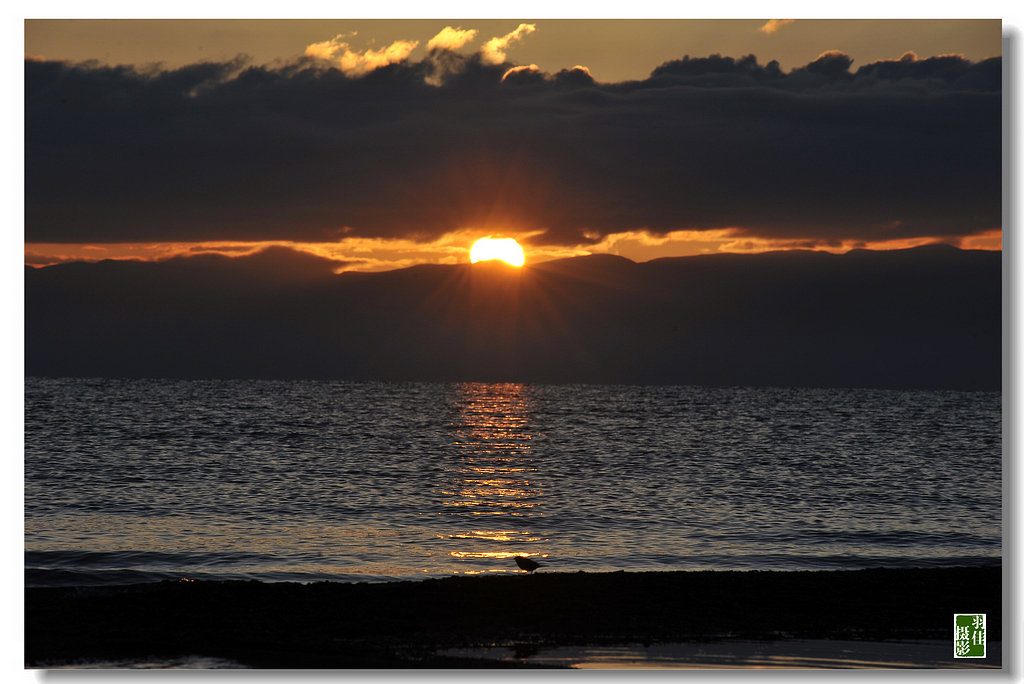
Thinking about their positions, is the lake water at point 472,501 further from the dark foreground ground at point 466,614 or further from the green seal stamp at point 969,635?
the green seal stamp at point 969,635

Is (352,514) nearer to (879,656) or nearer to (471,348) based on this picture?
(879,656)

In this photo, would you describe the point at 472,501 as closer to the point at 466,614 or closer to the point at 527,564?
the point at 527,564

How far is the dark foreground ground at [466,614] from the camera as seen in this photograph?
13805 mm

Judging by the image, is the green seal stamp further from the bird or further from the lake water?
the bird

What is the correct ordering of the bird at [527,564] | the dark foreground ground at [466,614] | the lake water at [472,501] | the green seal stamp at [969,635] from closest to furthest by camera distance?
the dark foreground ground at [466,614]
the green seal stamp at [969,635]
the bird at [527,564]
the lake water at [472,501]

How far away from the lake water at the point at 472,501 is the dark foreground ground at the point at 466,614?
8.74 feet

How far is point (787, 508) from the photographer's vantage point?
28.0 m

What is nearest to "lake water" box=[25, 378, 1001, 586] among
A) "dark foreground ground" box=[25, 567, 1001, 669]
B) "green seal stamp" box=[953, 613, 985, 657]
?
"dark foreground ground" box=[25, 567, 1001, 669]

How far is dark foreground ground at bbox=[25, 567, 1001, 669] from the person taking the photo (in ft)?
45.3

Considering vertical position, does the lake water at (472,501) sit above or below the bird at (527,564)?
above

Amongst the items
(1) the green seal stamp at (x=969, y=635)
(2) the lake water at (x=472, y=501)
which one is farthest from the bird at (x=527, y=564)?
(1) the green seal stamp at (x=969, y=635)

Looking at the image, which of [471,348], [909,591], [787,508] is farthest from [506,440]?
[909,591]

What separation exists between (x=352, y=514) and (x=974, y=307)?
1613cm

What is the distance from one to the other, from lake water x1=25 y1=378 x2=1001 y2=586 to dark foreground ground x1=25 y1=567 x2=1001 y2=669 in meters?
2.66
